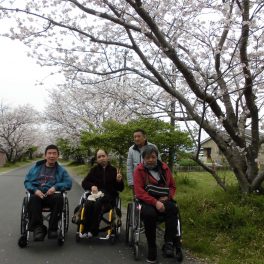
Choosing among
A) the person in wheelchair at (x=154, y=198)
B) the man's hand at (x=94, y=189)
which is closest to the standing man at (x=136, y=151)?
the man's hand at (x=94, y=189)

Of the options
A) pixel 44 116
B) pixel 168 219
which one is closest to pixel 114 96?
pixel 168 219

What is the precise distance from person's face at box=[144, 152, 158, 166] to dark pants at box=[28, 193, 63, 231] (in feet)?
4.57

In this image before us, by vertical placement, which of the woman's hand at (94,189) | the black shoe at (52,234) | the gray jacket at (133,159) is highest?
the gray jacket at (133,159)

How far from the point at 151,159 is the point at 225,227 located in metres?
1.74

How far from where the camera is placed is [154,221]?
476 cm

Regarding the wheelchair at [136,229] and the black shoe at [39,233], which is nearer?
the wheelchair at [136,229]

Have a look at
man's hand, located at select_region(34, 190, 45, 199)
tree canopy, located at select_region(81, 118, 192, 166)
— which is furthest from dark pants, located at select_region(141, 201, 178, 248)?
tree canopy, located at select_region(81, 118, 192, 166)

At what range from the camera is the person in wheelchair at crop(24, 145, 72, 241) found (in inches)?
203

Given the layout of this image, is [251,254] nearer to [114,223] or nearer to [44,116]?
[114,223]

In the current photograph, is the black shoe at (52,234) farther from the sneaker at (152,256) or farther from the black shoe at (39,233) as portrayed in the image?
the sneaker at (152,256)

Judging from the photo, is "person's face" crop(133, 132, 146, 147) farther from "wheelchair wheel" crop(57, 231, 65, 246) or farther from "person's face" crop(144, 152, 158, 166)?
"wheelchair wheel" crop(57, 231, 65, 246)

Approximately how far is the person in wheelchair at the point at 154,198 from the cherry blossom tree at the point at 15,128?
39050 mm

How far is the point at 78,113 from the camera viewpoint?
2798cm

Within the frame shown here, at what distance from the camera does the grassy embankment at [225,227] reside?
4.88 metres
